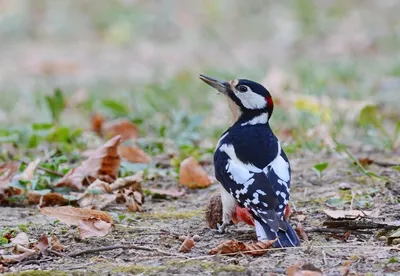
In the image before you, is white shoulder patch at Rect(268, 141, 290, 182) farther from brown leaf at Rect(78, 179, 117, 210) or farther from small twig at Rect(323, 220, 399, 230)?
brown leaf at Rect(78, 179, 117, 210)

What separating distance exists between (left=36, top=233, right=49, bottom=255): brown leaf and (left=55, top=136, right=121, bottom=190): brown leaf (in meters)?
1.33

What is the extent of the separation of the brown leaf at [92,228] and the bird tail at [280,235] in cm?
70

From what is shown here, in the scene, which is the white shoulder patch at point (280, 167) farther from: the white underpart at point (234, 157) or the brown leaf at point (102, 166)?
the brown leaf at point (102, 166)

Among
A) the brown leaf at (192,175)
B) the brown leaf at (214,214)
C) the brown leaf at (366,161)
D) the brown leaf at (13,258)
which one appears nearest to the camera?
the brown leaf at (13,258)

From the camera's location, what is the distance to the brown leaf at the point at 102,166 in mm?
4738

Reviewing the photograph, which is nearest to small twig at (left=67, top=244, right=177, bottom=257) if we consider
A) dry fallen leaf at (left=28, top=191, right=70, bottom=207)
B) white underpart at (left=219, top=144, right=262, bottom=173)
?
white underpart at (left=219, top=144, right=262, bottom=173)

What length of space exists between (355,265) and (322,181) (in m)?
1.71

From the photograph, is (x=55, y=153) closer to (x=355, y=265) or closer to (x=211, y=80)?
(x=211, y=80)

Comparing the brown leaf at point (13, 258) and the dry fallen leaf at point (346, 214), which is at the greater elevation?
the dry fallen leaf at point (346, 214)

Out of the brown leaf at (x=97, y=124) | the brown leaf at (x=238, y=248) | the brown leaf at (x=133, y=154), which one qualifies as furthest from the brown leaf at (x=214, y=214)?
the brown leaf at (x=97, y=124)

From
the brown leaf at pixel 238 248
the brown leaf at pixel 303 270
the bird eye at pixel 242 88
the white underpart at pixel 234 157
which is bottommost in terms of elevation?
the brown leaf at pixel 238 248

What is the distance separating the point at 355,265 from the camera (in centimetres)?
317

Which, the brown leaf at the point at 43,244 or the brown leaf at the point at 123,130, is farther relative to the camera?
the brown leaf at the point at 123,130

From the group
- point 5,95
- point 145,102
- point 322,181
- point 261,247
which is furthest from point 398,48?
point 261,247
